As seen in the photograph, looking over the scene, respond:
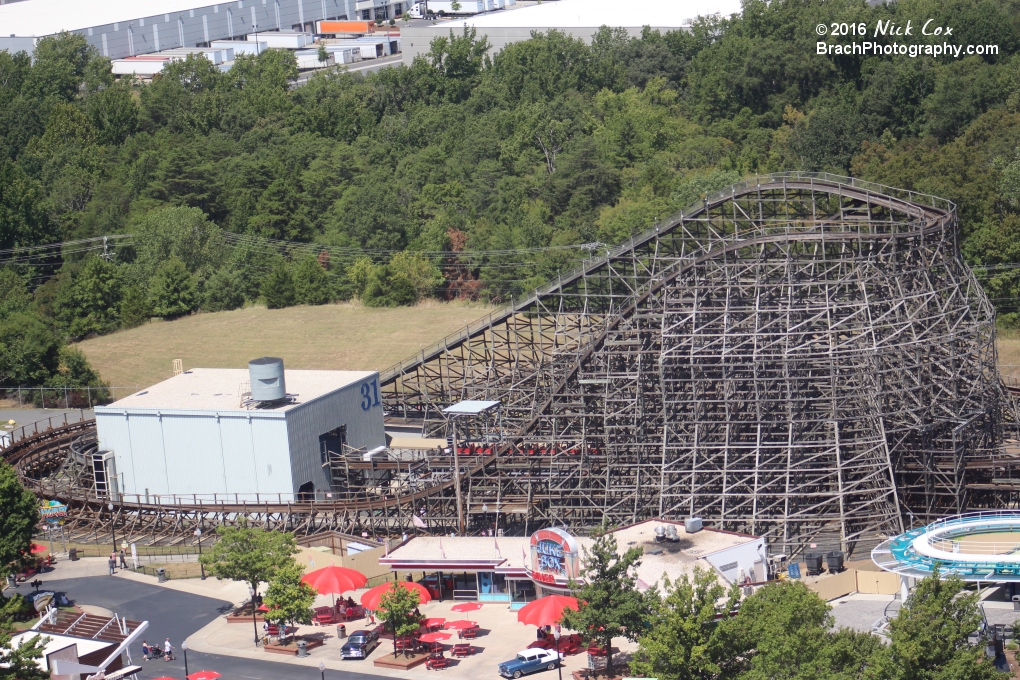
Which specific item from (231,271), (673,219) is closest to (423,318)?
(231,271)

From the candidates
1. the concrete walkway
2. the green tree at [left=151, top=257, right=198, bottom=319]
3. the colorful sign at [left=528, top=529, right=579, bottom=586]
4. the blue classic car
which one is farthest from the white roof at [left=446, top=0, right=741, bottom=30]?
the blue classic car

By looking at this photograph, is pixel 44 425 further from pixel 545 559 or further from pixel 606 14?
pixel 606 14

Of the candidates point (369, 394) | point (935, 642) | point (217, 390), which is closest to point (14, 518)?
point (217, 390)

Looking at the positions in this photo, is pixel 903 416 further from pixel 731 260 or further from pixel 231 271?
pixel 231 271

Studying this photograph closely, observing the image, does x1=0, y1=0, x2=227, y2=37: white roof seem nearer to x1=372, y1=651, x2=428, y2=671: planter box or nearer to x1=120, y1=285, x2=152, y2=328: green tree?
x1=120, y1=285, x2=152, y2=328: green tree

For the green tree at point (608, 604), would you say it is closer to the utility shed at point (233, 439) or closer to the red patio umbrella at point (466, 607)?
the red patio umbrella at point (466, 607)
